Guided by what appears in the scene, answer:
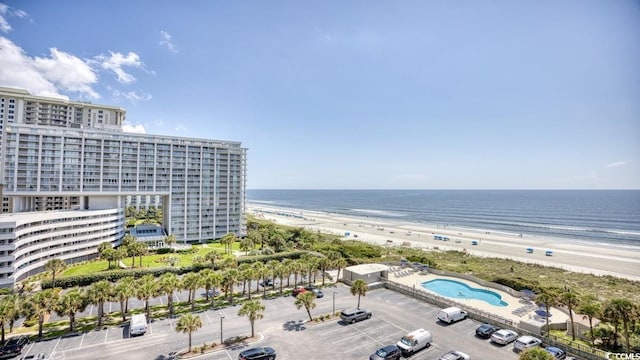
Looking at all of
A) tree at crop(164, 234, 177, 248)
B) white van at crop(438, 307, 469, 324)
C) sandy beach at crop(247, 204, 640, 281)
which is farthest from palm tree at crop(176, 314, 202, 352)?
sandy beach at crop(247, 204, 640, 281)

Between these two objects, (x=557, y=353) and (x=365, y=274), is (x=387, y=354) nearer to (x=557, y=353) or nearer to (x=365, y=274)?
(x=557, y=353)

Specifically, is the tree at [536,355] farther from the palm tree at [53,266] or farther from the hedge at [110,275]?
the palm tree at [53,266]

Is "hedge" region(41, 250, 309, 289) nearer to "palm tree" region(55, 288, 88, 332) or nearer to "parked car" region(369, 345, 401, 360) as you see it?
"palm tree" region(55, 288, 88, 332)

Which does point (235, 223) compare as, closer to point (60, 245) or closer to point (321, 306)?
point (60, 245)

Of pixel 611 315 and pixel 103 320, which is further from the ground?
pixel 611 315

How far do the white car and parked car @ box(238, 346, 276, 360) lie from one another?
21.9 metres

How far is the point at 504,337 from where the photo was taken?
101 ft

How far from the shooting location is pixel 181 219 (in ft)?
282

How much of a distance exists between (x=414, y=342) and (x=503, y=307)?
23106 millimetres

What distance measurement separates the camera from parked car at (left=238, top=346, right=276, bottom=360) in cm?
2677

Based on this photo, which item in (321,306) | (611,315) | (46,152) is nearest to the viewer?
(611,315)

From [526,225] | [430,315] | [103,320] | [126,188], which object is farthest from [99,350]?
[526,225]

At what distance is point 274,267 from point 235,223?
169ft

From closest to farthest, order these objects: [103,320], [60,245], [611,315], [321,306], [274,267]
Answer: [611,315] < [103,320] < [321,306] < [274,267] < [60,245]
